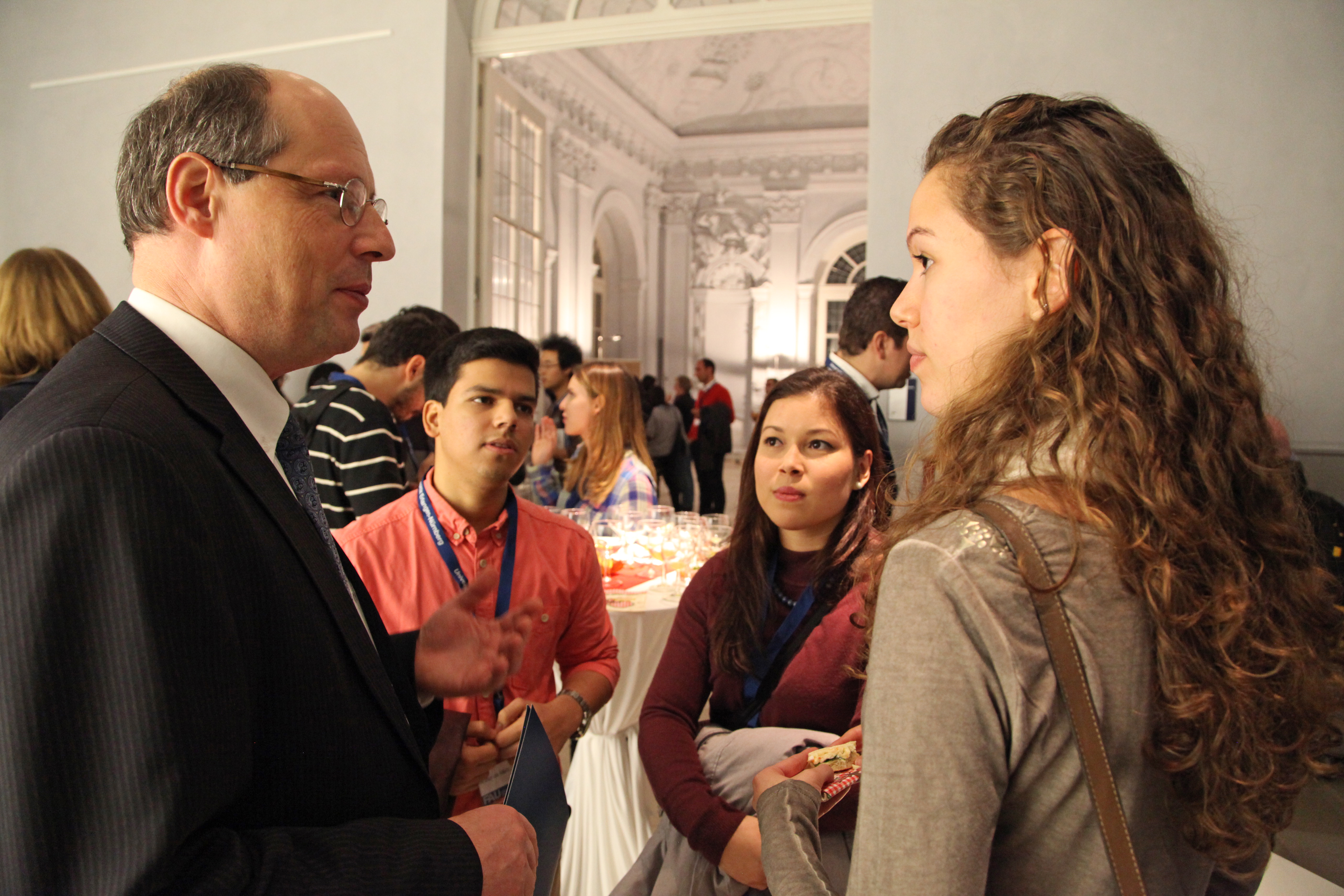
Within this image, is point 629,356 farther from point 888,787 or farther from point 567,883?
point 888,787

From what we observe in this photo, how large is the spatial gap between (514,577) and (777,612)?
67 cm

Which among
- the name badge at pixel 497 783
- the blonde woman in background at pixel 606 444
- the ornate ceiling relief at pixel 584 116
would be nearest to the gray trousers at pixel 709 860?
the name badge at pixel 497 783

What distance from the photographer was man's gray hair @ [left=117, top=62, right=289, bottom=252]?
101cm

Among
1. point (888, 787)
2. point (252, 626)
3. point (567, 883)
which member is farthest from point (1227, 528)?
point (567, 883)

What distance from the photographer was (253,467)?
2.99ft

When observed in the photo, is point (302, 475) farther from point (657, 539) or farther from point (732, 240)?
point (732, 240)

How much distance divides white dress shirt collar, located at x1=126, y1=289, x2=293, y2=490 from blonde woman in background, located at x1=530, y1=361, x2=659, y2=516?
3260mm

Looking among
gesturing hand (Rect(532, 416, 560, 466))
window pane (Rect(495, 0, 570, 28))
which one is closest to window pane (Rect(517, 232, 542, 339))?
window pane (Rect(495, 0, 570, 28))

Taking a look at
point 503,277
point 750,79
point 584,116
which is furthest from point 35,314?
point 750,79

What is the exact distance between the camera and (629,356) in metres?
16.8

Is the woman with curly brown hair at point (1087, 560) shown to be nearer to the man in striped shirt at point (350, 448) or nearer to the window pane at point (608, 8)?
the man in striped shirt at point (350, 448)

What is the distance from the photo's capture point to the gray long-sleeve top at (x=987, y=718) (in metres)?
0.74

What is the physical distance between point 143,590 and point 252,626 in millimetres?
140

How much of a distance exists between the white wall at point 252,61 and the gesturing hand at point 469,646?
5.18 m
